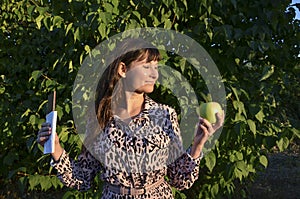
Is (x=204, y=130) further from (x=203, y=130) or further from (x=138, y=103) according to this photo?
(x=138, y=103)

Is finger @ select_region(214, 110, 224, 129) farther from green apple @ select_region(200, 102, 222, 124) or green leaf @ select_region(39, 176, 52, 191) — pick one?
green leaf @ select_region(39, 176, 52, 191)

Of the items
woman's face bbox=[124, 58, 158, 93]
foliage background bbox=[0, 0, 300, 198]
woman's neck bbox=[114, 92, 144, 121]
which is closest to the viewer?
woman's face bbox=[124, 58, 158, 93]

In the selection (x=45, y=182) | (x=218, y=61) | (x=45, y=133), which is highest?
(x=218, y=61)

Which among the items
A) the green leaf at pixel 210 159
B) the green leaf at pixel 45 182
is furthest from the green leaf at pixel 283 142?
the green leaf at pixel 45 182

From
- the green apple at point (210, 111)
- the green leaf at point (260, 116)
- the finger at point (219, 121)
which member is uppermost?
the green leaf at point (260, 116)

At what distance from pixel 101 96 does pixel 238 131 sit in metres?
1.01

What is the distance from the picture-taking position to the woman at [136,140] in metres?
1.96

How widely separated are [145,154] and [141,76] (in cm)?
33

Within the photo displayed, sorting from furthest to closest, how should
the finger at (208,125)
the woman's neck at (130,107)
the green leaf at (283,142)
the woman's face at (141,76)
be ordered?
the green leaf at (283,142)
the woman's neck at (130,107)
the woman's face at (141,76)
the finger at (208,125)

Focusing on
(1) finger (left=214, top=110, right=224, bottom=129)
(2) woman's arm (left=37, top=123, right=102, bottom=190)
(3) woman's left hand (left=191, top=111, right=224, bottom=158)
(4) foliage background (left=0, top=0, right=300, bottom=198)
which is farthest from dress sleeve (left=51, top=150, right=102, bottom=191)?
(4) foliage background (left=0, top=0, right=300, bottom=198)

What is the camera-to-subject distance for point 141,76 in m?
1.93

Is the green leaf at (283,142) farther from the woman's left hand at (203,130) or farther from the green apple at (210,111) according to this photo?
the woman's left hand at (203,130)

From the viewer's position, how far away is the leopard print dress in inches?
77.2

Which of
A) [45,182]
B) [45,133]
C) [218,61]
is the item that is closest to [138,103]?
[45,133]
